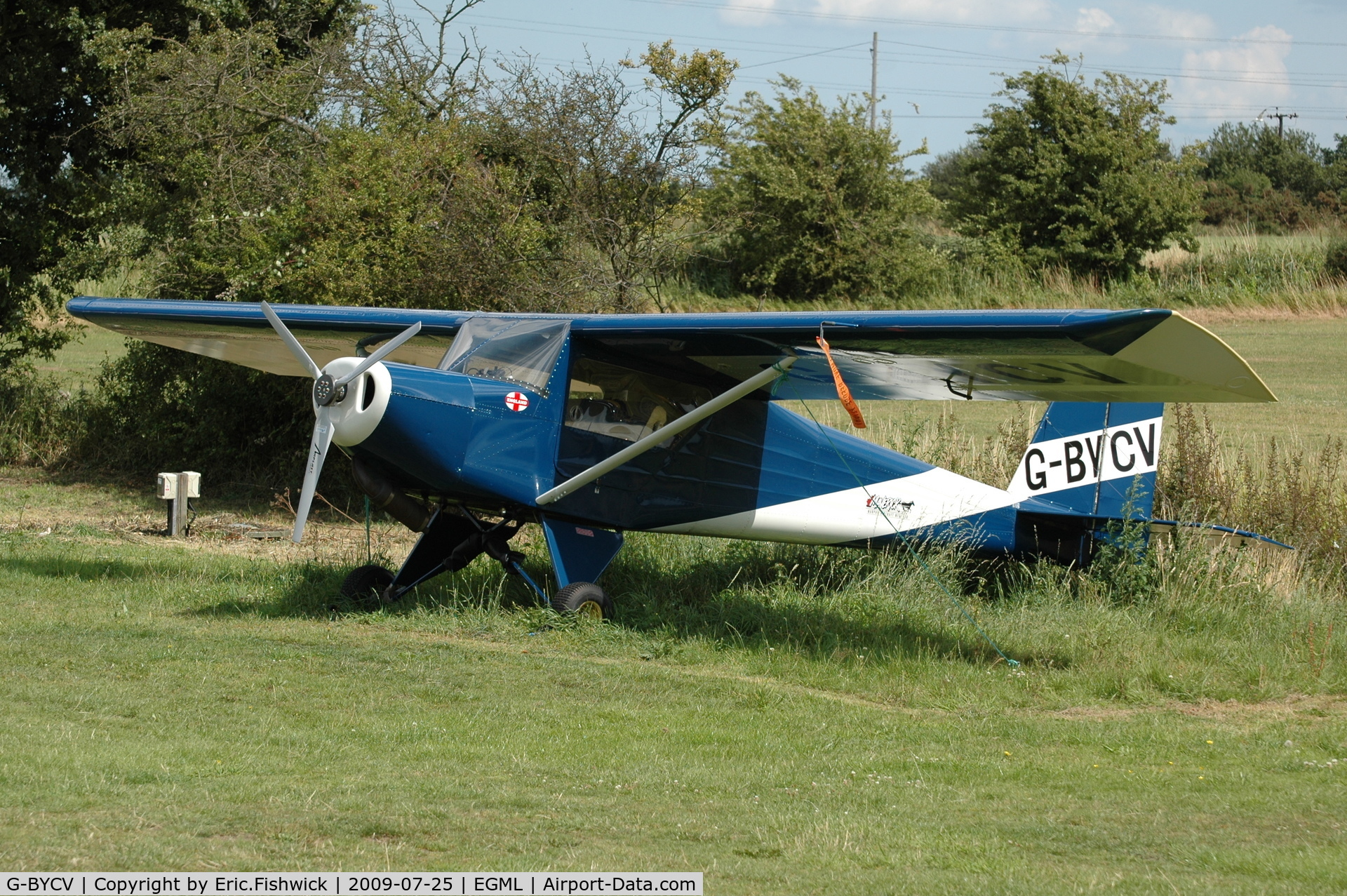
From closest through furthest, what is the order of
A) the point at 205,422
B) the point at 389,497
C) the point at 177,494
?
the point at 389,497 → the point at 177,494 → the point at 205,422

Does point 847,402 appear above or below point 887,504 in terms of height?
above

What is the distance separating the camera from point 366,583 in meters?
9.58

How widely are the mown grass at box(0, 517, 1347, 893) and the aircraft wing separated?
68.6 inches

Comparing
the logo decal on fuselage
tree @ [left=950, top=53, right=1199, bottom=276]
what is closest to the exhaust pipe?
the logo decal on fuselage

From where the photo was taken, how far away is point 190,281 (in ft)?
46.9

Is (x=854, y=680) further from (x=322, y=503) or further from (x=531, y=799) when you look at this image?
(x=322, y=503)

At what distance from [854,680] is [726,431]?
2.72 meters

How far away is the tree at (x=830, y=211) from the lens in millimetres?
28578

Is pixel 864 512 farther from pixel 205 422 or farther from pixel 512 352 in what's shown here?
pixel 205 422

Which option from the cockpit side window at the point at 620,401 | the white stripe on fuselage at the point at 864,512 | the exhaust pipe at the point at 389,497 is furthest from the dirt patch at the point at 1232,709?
the exhaust pipe at the point at 389,497

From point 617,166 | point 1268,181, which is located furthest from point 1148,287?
point 1268,181

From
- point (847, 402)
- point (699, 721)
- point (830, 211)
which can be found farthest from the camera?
point (830, 211)

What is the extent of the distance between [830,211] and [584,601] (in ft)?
71.3

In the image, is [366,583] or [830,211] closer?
[366,583]
